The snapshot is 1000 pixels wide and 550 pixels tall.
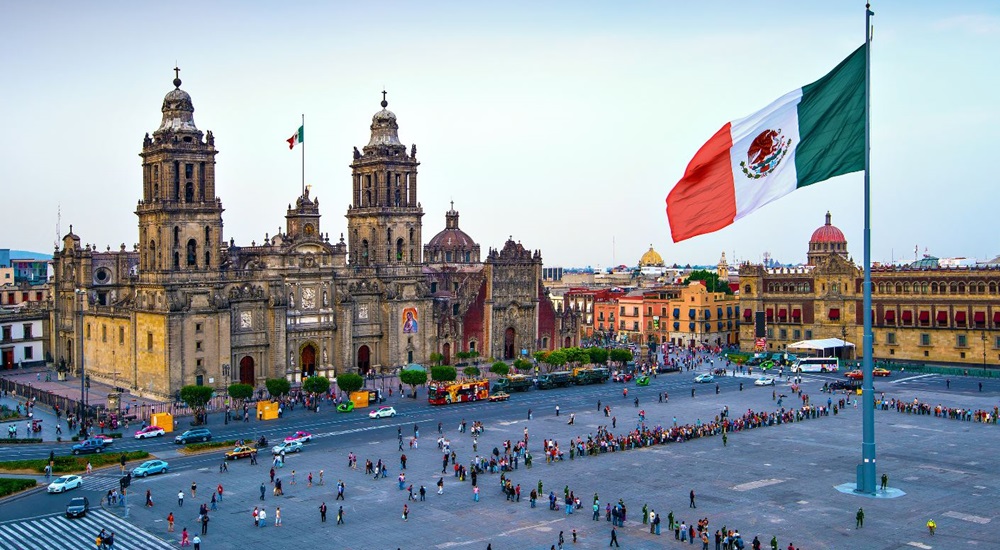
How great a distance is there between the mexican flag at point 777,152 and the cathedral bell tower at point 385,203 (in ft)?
231

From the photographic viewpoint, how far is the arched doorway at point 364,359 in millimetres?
100062

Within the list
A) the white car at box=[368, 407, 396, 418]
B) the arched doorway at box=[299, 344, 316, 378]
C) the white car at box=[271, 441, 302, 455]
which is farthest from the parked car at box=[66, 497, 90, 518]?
the arched doorway at box=[299, 344, 316, 378]

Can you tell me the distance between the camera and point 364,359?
330 ft

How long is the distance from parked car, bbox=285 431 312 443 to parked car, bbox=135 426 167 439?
909 cm

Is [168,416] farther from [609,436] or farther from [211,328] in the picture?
[609,436]

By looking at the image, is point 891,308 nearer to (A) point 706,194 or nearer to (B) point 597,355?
(B) point 597,355

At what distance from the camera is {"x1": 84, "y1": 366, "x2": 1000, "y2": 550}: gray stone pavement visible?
44.8 metres

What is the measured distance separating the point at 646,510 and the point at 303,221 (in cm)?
6335

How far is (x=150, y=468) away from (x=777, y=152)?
3907 cm

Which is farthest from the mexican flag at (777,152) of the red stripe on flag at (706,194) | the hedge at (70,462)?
the hedge at (70,462)

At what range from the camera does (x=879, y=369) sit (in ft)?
339

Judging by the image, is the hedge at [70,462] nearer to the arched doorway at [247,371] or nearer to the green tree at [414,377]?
the arched doorway at [247,371]

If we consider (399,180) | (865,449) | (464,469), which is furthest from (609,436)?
(399,180)

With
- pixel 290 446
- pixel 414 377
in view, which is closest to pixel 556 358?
pixel 414 377
